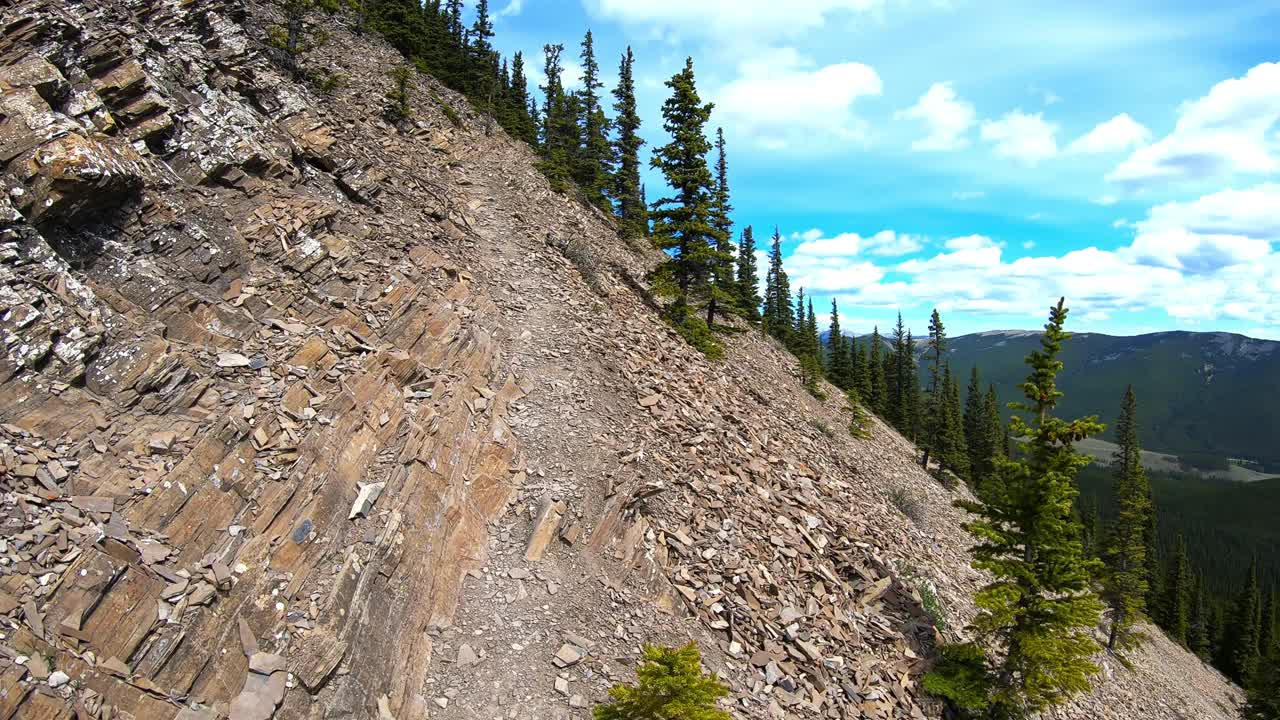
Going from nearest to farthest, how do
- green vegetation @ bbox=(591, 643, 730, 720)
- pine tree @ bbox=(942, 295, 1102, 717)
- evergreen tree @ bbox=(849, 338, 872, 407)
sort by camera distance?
green vegetation @ bbox=(591, 643, 730, 720) < pine tree @ bbox=(942, 295, 1102, 717) < evergreen tree @ bbox=(849, 338, 872, 407)

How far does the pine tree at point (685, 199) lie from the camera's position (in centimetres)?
2975

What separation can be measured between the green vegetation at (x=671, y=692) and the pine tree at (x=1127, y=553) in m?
38.7

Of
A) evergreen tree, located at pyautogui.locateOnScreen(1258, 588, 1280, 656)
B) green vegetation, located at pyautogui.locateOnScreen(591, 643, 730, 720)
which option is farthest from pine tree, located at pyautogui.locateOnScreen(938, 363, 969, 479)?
green vegetation, located at pyautogui.locateOnScreen(591, 643, 730, 720)

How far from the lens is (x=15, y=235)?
11648 mm

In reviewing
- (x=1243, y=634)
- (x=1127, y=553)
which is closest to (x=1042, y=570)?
(x=1127, y=553)

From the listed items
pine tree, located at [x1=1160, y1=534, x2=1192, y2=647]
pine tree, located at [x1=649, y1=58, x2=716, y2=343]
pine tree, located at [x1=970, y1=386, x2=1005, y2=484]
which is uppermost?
pine tree, located at [x1=649, y1=58, x2=716, y2=343]

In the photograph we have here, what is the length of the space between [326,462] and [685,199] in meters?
22.8

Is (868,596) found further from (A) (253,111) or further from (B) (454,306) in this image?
(A) (253,111)

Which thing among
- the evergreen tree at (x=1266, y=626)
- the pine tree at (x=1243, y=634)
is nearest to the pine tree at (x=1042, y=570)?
the pine tree at (x=1243, y=634)

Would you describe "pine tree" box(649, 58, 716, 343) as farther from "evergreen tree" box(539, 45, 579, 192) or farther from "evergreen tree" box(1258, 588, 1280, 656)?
"evergreen tree" box(1258, 588, 1280, 656)

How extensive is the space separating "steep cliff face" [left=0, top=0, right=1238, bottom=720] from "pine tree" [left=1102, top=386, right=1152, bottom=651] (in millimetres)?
23958

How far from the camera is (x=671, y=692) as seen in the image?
989cm

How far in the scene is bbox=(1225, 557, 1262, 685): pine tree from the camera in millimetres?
59938

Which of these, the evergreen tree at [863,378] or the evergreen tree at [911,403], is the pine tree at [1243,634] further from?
the evergreen tree at [863,378]
